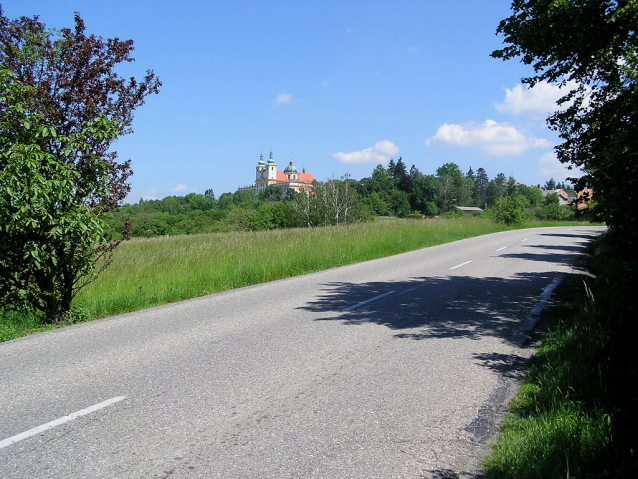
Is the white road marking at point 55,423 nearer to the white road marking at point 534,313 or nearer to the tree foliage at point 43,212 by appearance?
the tree foliage at point 43,212

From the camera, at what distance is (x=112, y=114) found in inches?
340

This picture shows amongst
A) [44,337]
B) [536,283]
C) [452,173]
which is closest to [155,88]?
[44,337]

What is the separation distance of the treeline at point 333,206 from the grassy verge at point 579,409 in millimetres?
4452

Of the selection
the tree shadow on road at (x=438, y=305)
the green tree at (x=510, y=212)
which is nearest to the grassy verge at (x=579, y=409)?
the tree shadow on road at (x=438, y=305)

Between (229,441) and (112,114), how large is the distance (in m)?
6.91

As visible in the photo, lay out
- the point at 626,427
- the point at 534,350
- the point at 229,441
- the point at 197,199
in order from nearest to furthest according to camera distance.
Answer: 1. the point at 626,427
2. the point at 229,441
3. the point at 534,350
4. the point at 197,199

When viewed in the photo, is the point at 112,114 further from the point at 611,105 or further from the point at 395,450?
the point at 611,105

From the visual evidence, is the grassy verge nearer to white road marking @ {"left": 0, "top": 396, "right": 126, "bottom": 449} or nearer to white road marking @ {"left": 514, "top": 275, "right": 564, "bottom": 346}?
white road marking @ {"left": 514, "top": 275, "right": 564, "bottom": 346}

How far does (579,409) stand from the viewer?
382 cm

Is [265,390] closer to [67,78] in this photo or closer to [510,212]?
[67,78]

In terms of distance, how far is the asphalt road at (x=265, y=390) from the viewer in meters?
3.46

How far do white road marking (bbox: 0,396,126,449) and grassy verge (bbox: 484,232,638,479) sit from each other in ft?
10.8

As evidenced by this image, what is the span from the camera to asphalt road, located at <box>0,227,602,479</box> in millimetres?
3463

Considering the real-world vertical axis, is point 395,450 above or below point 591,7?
below
